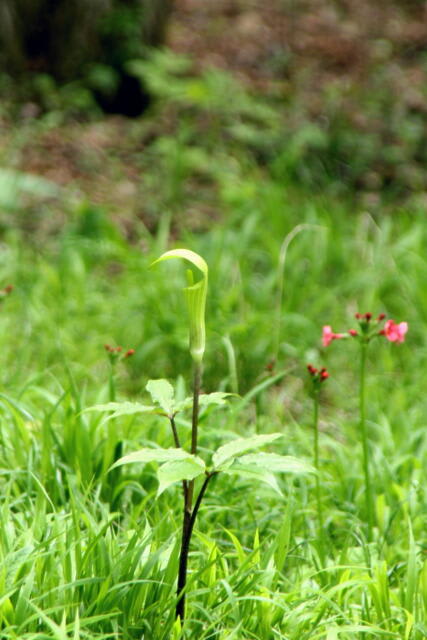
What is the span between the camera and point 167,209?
179 inches

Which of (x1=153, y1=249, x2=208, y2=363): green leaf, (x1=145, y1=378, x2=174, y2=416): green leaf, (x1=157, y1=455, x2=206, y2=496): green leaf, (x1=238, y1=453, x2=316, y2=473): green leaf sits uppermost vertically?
(x1=153, y1=249, x2=208, y2=363): green leaf

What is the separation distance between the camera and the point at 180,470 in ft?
4.76

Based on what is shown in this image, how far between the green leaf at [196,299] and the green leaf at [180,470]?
0.19 meters

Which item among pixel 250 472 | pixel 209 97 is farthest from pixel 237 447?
pixel 209 97

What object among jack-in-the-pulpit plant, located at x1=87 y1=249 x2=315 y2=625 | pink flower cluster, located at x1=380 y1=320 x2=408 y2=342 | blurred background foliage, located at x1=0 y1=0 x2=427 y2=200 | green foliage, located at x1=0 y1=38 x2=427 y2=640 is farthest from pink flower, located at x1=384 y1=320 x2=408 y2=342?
blurred background foliage, located at x1=0 y1=0 x2=427 y2=200

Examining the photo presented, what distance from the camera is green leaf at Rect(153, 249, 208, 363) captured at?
4.75ft

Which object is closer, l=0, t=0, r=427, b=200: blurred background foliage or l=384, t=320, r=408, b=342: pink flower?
l=384, t=320, r=408, b=342: pink flower

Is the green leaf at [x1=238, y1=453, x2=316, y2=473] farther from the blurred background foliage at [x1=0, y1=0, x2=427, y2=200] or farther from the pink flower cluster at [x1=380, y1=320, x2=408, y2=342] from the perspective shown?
the blurred background foliage at [x1=0, y1=0, x2=427, y2=200]

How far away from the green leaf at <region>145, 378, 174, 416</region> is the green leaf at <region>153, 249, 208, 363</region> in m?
0.08

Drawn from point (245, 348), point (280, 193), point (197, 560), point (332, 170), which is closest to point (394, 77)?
point (332, 170)

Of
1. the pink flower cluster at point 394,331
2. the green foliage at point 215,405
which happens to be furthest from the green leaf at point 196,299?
the pink flower cluster at point 394,331

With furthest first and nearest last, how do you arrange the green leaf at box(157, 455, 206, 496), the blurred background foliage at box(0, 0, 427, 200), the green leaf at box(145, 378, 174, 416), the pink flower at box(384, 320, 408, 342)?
the blurred background foliage at box(0, 0, 427, 200), the pink flower at box(384, 320, 408, 342), the green leaf at box(145, 378, 174, 416), the green leaf at box(157, 455, 206, 496)

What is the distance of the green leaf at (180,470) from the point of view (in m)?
1.41

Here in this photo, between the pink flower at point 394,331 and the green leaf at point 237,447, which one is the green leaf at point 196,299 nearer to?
the green leaf at point 237,447
